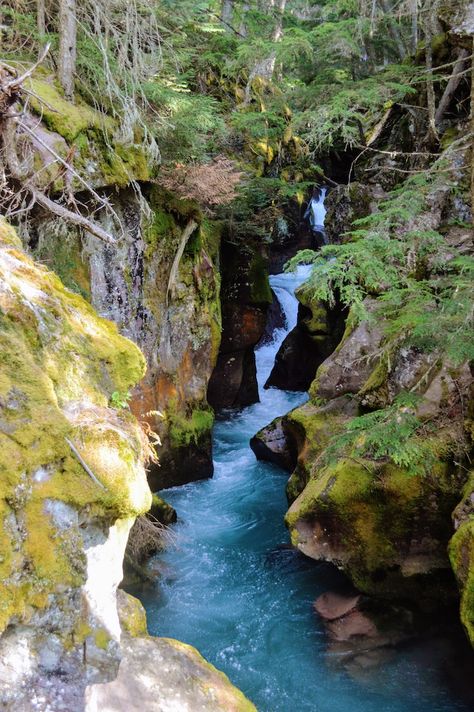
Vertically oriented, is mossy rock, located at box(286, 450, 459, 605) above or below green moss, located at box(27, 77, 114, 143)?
below

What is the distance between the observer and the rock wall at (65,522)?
3129 millimetres

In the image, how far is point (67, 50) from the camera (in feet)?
28.7

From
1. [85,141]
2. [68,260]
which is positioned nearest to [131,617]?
[68,260]

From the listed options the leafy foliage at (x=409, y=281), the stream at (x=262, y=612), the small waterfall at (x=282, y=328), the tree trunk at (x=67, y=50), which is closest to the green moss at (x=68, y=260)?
the tree trunk at (x=67, y=50)

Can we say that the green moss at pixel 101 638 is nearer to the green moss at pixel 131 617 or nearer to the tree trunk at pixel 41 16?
the green moss at pixel 131 617

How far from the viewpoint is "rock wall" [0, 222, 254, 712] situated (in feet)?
10.3

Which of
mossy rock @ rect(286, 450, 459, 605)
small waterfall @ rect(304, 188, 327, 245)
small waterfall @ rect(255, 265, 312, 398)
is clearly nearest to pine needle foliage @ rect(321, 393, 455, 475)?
mossy rock @ rect(286, 450, 459, 605)

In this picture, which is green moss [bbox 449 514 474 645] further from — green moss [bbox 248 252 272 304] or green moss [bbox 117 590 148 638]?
green moss [bbox 248 252 272 304]

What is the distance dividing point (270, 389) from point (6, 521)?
51.0 feet

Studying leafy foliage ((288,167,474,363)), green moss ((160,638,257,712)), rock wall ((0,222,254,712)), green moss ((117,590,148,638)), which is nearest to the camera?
rock wall ((0,222,254,712))

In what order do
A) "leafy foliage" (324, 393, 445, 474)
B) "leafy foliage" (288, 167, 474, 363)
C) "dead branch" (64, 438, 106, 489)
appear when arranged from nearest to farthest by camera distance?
"dead branch" (64, 438, 106, 489), "leafy foliage" (288, 167, 474, 363), "leafy foliage" (324, 393, 445, 474)

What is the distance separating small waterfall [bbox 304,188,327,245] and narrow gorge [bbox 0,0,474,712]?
433 cm

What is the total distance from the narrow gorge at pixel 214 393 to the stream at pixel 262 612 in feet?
0.13

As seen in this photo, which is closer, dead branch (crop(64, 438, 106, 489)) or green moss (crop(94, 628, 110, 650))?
green moss (crop(94, 628, 110, 650))
